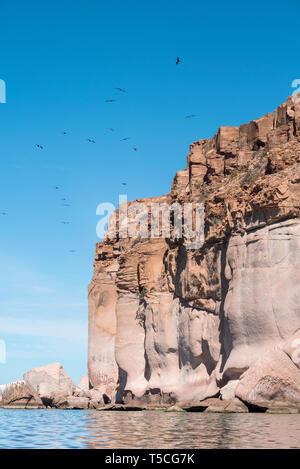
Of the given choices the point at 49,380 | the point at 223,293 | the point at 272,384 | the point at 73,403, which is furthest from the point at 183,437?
the point at 49,380

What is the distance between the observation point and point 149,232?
61.3 meters

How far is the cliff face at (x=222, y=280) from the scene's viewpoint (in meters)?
39.2

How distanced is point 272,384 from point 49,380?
146 ft

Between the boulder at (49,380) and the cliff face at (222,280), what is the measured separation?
24.4 ft

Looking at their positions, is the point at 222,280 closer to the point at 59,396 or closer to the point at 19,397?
the point at 59,396

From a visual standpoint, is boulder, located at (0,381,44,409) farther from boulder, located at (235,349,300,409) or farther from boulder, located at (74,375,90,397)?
boulder, located at (235,349,300,409)

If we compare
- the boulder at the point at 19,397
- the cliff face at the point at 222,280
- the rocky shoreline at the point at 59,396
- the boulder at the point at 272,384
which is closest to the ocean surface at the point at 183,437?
the boulder at the point at 272,384

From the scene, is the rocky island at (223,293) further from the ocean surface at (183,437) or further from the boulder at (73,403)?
the ocean surface at (183,437)

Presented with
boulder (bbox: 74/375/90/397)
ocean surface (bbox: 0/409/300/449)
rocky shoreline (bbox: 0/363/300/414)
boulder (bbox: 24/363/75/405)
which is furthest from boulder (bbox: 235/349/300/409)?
boulder (bbox: 24/363/75/405)

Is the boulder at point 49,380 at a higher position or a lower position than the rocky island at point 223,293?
lower

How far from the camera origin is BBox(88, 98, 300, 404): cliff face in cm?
3922

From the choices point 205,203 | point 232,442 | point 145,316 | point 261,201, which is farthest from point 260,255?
point 232,442
